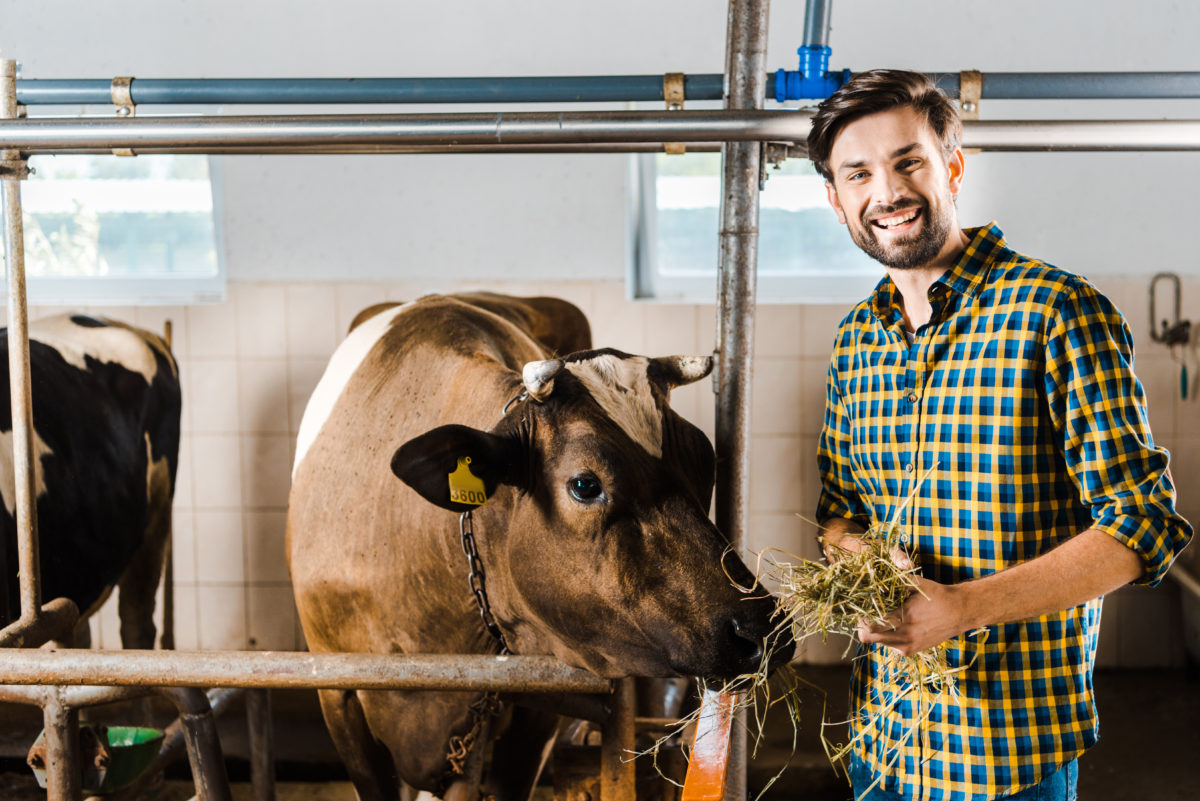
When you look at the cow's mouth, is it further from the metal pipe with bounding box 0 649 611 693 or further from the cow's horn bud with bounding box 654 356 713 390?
the cow's horn bud with bounding box 654 356 713 390

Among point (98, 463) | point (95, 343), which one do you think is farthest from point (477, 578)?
point (95, 343)

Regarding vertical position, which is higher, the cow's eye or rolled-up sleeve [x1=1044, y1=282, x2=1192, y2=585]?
rolled-up sleeve [x1=1044, y1=282, x2=1192, y2=585]

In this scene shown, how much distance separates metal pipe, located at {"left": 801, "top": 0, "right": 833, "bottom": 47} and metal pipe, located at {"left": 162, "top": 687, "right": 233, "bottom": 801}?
189 centimetres

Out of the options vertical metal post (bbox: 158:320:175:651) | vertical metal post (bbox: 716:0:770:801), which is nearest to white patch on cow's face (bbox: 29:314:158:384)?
vertical metal post (bbox: 158:320:175:651)

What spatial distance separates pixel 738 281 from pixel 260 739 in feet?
6.86

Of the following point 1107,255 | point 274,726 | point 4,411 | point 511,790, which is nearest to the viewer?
point 511,790

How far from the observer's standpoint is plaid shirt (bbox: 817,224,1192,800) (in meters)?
1.24

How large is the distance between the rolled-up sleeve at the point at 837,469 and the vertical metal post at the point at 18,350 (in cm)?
139

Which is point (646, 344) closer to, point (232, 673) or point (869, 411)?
point (869, 411)

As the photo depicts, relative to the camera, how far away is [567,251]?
13.8 ft

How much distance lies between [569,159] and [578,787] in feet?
9.41

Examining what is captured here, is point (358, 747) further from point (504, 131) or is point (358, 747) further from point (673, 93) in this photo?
point (673, 93)

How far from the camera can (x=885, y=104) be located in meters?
1.42

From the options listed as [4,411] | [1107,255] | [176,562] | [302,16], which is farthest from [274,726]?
[1107,255]
